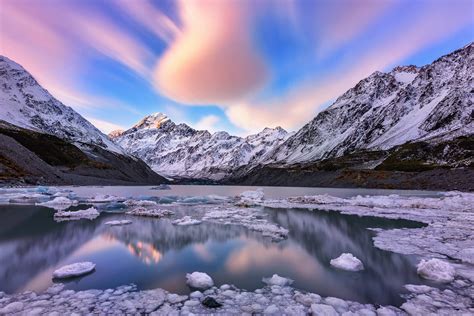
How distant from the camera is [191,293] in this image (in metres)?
11.0

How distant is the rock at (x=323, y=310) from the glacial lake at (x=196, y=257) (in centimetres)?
175

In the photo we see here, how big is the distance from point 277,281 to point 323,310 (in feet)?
10.6

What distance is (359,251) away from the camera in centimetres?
1784

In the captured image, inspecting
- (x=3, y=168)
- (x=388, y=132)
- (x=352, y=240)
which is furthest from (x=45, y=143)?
(x=388, y=132)

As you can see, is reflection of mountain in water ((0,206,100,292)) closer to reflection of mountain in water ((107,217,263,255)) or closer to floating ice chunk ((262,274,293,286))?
reflection of mountain in water ((107,217,263,255))

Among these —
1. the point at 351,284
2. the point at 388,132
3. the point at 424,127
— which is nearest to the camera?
the point at 351,284

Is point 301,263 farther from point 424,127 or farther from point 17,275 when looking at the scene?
point 424,127

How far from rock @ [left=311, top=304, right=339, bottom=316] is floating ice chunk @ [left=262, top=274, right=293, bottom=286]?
2741mm

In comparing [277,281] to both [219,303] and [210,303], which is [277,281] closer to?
[219,303]

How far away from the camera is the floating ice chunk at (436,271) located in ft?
40.7

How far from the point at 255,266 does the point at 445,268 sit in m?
8.00

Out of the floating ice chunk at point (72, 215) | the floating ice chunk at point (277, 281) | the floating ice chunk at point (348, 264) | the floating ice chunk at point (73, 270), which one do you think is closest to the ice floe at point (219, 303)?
the floating ice chunk at point (277, 281)

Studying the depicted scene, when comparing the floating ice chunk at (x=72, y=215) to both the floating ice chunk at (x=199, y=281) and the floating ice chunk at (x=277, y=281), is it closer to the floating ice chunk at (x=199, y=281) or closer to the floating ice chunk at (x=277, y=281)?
the floating ice chunk at (x=199, y=281)

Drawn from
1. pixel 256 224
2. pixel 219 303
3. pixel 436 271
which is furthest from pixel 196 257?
pixel 436 271
